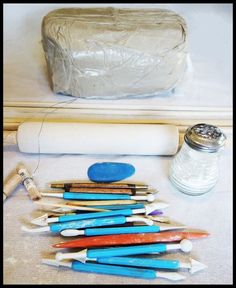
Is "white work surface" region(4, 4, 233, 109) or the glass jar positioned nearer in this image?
the glass jar

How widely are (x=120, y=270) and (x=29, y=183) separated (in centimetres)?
23

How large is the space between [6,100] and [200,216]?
53 cm

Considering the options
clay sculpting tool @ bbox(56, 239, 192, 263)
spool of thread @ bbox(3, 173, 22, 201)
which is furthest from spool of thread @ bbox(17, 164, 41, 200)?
clay sculpting tool @ bbox(56, 239, 192, 263)

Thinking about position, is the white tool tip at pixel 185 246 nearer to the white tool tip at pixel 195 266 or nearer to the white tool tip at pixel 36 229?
the white tool tip at pixel 195 266

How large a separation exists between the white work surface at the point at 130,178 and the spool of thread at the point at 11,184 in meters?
0.01

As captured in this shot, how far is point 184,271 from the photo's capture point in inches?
17.5

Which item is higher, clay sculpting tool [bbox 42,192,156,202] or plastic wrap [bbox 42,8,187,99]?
plastic wrap [bbox 42,8,187,99]

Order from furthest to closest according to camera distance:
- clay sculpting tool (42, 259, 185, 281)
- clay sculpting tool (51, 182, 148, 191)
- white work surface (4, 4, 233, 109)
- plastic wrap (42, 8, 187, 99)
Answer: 1. white work surface (4, 4, 233, 109)
2. plastic wrap (42, 8, 187, 99)
3. clay sculpting tool (51, 182, 148, 191)
4. clay sculpting tool (42, 259, 185, 281)

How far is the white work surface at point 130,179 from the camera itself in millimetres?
437

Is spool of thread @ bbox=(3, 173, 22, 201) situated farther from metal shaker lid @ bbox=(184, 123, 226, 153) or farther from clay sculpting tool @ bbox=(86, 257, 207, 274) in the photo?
metal shaker lid @ bbox=(184, 123, 226, 153)

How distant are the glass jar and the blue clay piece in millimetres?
87

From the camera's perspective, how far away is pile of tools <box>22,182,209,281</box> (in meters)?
0.43

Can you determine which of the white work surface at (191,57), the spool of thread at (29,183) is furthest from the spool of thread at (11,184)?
the white work surface at (191,57)

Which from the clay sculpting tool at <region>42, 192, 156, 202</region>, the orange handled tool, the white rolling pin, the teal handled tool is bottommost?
the orange handled tool
